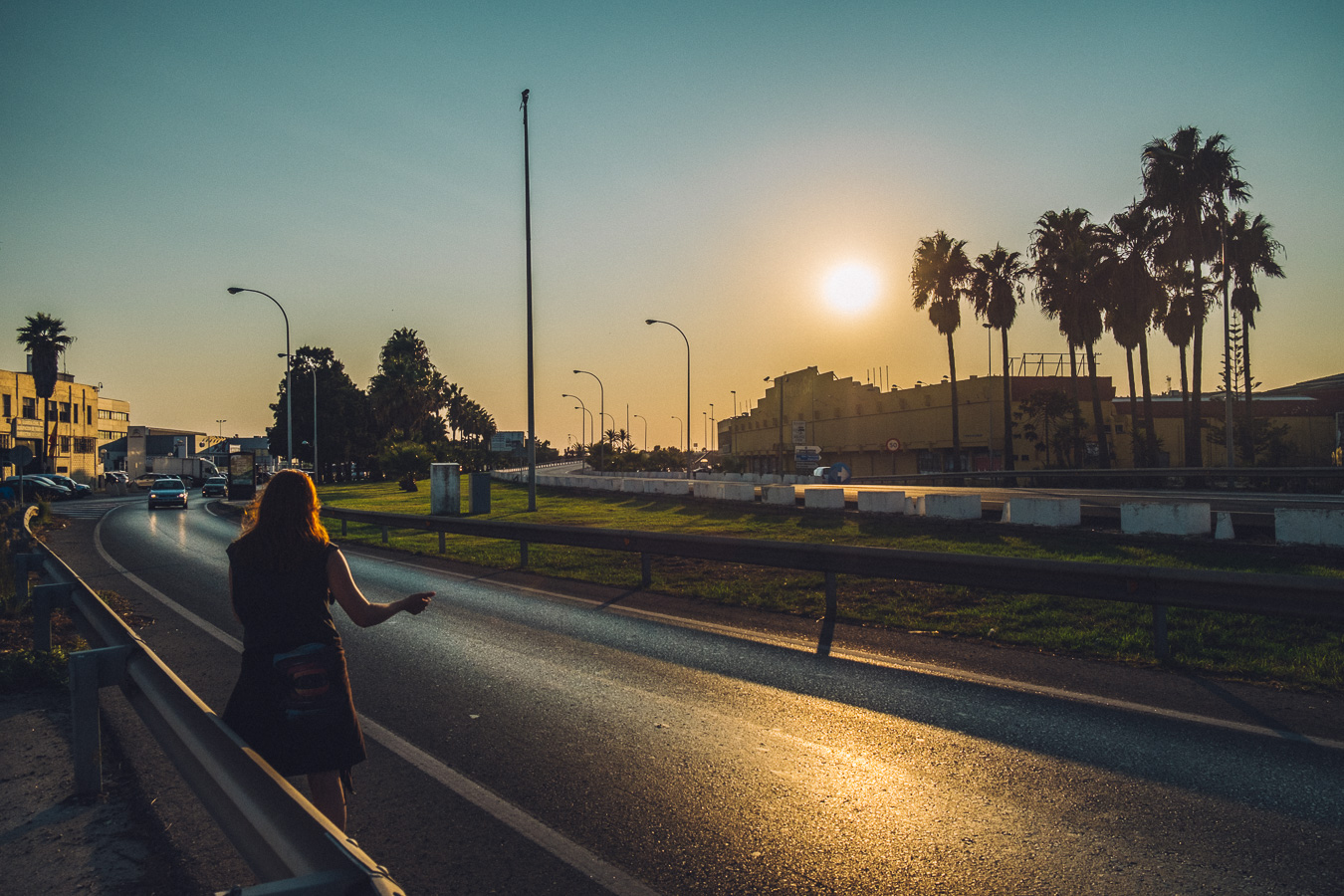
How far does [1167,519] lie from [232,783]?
1499 centimetres

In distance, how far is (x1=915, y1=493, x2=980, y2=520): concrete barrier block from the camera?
17772 mm

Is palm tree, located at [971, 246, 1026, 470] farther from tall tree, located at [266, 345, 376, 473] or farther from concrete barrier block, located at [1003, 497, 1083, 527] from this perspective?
tall tree, located at [266, 345, 376, 473]

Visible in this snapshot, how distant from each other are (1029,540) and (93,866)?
14.7 meters

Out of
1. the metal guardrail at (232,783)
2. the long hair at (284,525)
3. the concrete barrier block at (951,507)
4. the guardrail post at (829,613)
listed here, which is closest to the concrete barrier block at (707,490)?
the concrete barrier block at (951,507)

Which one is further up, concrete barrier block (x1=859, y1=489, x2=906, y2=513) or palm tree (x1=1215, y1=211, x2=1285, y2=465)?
palm tree (x1=1215, y1=211, x2=1285, y2=465)

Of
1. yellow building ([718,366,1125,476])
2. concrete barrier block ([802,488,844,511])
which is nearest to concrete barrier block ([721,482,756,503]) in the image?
concrete barrier block ([802,488,844,511])

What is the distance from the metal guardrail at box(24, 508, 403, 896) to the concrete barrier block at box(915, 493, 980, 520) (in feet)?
52.5

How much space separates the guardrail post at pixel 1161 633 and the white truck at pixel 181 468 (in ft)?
264

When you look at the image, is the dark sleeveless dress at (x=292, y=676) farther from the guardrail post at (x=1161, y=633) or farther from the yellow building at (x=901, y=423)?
the yellow building at (x=901, y=423)

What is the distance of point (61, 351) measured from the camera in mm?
66812

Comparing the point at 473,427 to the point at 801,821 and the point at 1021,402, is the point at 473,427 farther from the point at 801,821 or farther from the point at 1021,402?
the point at 801,821

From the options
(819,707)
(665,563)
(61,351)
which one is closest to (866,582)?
(665,563)

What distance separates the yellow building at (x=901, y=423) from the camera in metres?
68.9

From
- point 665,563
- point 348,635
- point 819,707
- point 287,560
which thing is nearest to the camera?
point 287,560
